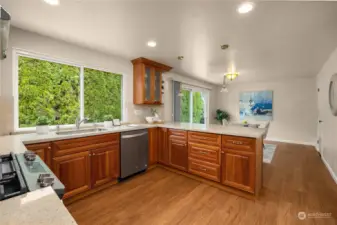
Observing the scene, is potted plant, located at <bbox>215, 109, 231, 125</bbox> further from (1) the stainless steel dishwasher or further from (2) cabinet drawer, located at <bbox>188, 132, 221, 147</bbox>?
(1) the stainless steel dishwasher

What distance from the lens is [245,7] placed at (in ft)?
5.35

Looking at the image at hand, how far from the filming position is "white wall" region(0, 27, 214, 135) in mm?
2035

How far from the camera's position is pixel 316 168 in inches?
126

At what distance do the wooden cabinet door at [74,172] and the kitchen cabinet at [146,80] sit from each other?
163 centimetres

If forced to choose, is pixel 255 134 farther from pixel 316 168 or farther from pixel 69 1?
pixel 69 1

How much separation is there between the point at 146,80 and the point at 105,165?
190 cm

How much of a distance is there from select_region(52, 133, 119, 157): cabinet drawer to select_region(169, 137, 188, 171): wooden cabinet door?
1.03 metres

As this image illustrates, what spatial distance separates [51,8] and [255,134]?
9.02ft

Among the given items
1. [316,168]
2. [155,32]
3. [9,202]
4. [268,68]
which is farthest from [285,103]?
[9,202]

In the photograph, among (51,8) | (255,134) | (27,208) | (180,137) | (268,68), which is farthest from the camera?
(268,68)

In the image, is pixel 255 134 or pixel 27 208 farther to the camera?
pixel 255 134

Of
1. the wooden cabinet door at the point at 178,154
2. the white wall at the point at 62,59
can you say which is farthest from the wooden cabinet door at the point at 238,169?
the white wall at the point at 62,59

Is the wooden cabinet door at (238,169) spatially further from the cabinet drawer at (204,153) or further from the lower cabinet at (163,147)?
the lower cabinet at (163,147)

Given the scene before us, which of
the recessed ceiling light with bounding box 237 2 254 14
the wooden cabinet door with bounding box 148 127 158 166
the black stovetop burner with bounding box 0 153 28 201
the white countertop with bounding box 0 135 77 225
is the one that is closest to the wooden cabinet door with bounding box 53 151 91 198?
the black stovetop burner with bounding box 0 153 28 201
